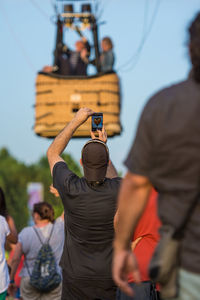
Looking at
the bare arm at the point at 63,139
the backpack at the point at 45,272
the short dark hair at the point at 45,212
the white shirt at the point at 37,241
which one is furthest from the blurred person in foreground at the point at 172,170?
the short dark hair at the point at 45,212

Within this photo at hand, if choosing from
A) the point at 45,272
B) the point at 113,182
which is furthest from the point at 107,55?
the point at 113,182

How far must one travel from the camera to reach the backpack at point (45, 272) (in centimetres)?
742

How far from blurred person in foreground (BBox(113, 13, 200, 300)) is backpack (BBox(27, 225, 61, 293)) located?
4.81 metres

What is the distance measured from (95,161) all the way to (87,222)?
15.9 inches

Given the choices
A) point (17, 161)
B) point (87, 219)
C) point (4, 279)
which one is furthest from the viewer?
point (17, 161)

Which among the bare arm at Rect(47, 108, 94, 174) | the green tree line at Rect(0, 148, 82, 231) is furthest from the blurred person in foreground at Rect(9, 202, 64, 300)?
the green tree line at Rect(0, 148, 82, 231)

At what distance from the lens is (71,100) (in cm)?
1744

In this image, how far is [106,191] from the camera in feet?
14.9

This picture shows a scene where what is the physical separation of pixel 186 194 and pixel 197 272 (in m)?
0.29

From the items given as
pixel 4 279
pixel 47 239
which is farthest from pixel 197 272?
pixel 47 239

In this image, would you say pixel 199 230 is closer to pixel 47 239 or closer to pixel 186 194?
pixel 186 194

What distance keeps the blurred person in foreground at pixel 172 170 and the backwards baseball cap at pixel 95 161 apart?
1758 millimetres

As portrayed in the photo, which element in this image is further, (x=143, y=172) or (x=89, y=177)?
(x=89, y=177)

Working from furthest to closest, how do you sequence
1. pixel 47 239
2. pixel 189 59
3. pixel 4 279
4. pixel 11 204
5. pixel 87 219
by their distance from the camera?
1. pixel 11 204
2. pixel 47 239
3. pixel 4 279
4. pixel 87 219
5. pixel 189 59
